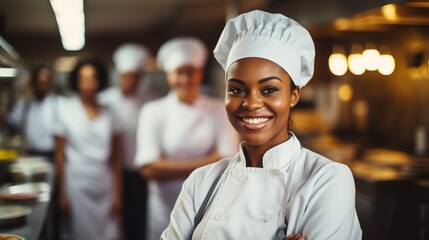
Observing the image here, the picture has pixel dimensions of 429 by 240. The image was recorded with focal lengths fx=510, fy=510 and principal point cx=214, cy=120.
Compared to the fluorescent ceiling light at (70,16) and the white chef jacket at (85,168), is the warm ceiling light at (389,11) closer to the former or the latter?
the fluorescent ceiling light at (70,16)

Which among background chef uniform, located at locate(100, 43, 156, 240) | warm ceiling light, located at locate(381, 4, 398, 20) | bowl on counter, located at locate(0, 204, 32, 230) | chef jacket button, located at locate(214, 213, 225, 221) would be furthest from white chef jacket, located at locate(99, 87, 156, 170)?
chef jacket button, located at locate(214, 213, 225, 221)

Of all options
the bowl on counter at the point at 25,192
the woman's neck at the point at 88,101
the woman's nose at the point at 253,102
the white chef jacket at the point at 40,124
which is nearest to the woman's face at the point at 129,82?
the woman's neck at the point at 88,101

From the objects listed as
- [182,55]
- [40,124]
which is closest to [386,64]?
[182,55]

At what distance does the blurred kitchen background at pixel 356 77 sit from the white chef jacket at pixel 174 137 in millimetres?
971

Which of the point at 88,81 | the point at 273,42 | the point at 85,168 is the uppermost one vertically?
the point at 273,42

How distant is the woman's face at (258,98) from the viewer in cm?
160

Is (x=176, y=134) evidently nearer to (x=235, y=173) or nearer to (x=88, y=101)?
(x=88, y=101)

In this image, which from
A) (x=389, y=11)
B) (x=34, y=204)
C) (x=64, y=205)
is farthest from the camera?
(x=64, y=205)

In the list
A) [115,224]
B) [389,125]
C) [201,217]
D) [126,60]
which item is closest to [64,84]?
[126,60]

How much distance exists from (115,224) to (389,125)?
3031 mm

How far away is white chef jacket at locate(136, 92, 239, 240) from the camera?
3230 millimetres

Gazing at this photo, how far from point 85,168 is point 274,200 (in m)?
3.07

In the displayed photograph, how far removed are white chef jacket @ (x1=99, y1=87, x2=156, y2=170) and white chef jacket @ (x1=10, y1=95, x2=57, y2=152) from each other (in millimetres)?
1311

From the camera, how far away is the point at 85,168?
4.40 m
